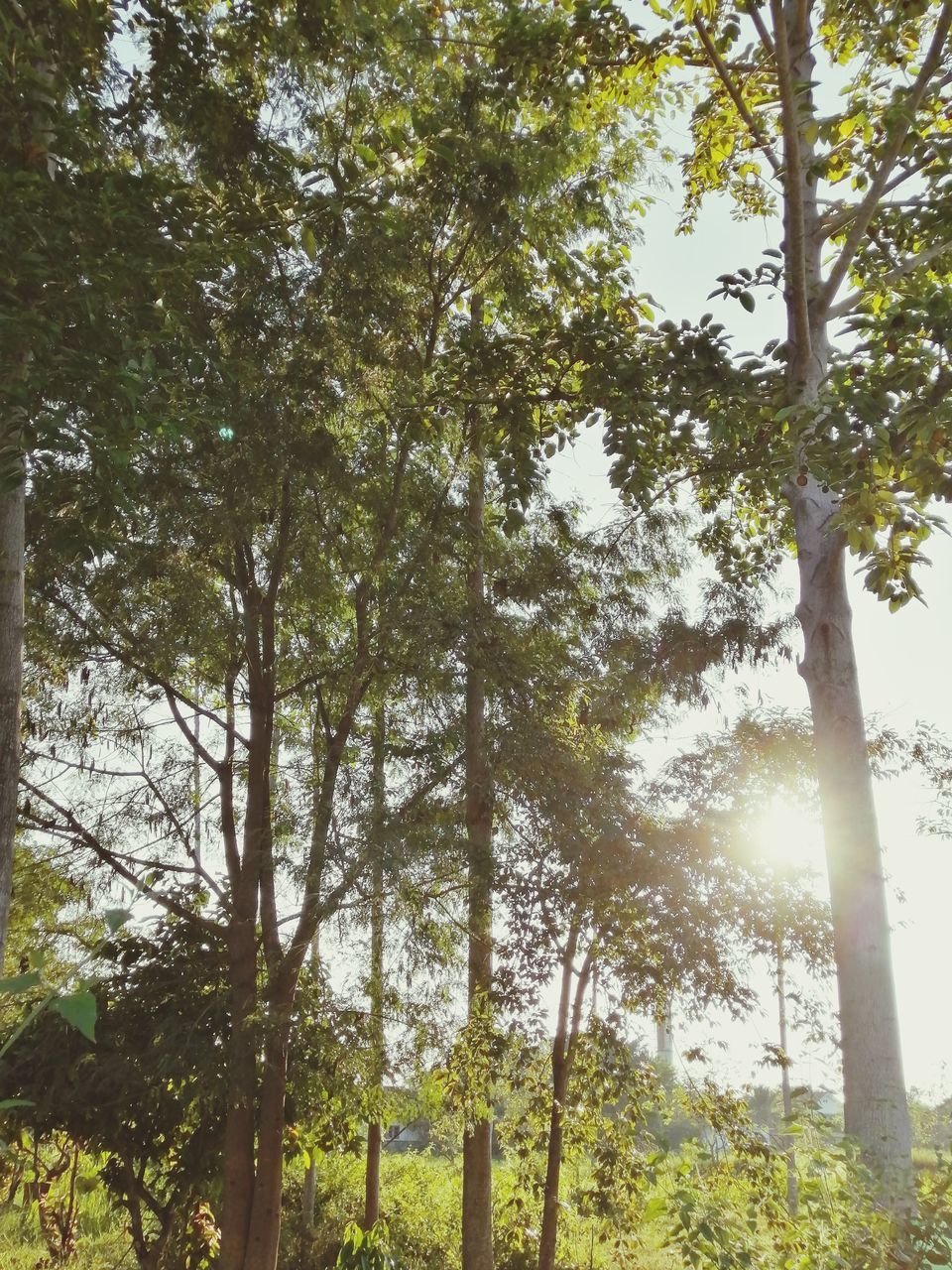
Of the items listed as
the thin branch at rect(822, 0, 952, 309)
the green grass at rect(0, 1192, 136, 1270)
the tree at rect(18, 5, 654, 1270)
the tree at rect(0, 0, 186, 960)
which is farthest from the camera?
the green grass at rect(0, 1192, 136, 1270)

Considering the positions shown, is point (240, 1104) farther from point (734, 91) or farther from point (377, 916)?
point (734, 91)

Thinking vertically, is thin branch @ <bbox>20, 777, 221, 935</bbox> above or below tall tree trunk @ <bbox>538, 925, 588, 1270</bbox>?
above

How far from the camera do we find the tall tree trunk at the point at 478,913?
252 inches

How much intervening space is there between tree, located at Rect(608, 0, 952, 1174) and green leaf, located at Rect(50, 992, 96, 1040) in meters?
3.02

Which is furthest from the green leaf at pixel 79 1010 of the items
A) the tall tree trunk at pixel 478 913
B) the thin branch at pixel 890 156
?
the tall tree trunk at pixel 478 913

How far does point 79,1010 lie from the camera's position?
25.9 inches

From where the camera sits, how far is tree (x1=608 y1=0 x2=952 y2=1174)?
3350mm

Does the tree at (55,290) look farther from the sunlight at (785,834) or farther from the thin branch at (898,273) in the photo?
the sunlight at (785,834)

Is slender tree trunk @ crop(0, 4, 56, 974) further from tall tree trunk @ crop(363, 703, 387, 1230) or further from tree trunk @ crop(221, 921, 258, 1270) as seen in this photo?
tree trunk @ crop(221, 921, 258, 1270)

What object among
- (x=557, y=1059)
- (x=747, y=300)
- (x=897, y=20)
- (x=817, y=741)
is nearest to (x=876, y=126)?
(x=897, y=20)

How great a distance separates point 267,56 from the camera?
6004mm

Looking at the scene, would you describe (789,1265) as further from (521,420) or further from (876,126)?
(876,126)

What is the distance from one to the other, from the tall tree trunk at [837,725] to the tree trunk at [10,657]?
3026 mm

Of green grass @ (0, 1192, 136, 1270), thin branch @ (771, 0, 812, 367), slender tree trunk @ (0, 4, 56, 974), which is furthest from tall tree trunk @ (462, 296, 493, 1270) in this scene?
green grass @ (0, 1192, 136, 1270)
